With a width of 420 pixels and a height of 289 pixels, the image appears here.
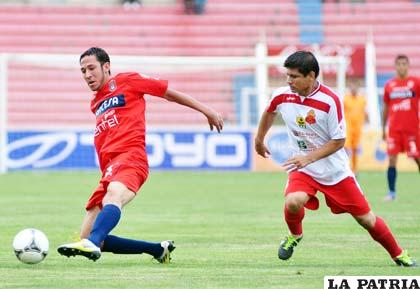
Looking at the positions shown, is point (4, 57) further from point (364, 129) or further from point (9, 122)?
point (364, 129)

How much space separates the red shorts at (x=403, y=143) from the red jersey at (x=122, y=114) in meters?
9.28

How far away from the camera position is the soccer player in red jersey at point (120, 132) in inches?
363

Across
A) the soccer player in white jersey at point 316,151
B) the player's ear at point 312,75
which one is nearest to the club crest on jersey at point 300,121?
the soccer player in white jersey at point 316,151

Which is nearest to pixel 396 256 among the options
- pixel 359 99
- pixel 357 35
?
pixel 359 99

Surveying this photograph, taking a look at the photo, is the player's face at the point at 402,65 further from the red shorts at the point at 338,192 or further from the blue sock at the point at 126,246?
the blue sock at the point at 126,246

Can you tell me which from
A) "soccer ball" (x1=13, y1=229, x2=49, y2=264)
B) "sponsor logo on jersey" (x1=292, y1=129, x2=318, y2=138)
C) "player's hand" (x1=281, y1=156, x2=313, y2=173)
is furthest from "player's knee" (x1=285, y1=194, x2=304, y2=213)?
"soccer ball" (x1=13, y1=229, x2=49, y2=264)

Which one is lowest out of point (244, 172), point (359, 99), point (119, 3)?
point (244, 172)

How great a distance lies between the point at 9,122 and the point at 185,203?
12.3 meters

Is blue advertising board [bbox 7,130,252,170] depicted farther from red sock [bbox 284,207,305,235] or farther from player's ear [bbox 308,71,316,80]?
player's ear [bbox 308,71,316,80]

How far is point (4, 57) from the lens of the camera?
84.4 feet

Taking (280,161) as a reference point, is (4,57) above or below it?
above

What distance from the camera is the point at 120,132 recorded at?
9.41 meters

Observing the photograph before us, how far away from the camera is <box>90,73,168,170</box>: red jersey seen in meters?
9.40

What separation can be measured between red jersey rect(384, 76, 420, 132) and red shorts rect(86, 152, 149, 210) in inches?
382
